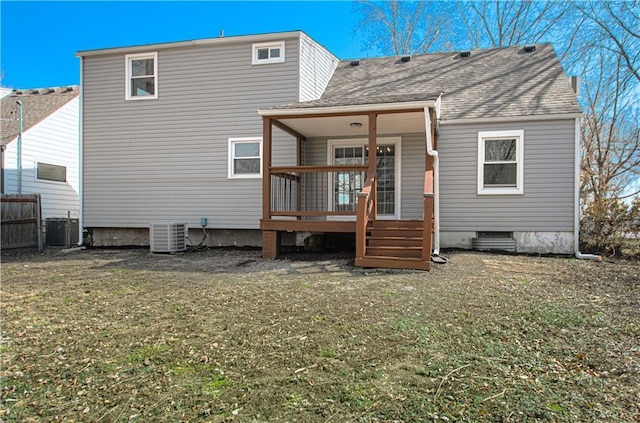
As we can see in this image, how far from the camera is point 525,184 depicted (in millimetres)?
8719

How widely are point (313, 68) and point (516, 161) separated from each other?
5244 millimetres

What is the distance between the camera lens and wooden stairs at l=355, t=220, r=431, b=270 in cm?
626

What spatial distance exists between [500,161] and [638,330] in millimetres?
5940

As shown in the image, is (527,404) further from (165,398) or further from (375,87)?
(375,87)

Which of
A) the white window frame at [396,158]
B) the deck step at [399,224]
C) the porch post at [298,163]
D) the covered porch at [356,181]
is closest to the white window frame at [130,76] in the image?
the covered porch at [356,181]

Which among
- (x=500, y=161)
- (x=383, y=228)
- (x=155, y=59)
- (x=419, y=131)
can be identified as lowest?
(x=383, y=228)

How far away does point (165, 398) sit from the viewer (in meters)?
2.37

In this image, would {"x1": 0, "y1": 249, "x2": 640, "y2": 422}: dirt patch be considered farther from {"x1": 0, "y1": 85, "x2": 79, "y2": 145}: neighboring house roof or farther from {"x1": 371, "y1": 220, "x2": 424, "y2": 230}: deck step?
{"x1": 0, "y1": 85, "x2": 79, "y2": 145}: neighboring house roof

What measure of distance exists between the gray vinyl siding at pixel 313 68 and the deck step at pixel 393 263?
15.6ft

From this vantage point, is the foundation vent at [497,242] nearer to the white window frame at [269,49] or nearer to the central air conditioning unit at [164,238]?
the white window frame at [269,49]

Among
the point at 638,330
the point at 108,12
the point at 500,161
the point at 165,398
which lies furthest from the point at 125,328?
the point at 108,12

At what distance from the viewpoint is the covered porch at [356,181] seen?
662cm

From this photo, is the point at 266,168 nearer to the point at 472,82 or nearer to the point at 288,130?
the point at 288,130

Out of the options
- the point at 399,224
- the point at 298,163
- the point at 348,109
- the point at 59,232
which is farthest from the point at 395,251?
the point at 59,232
